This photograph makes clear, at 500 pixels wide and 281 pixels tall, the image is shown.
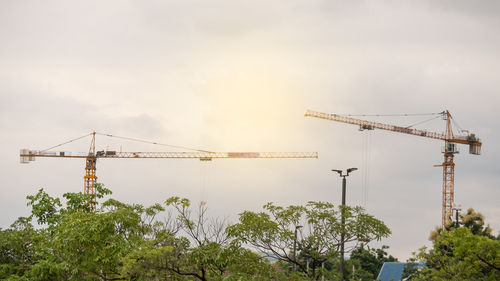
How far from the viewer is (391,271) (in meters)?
71.5

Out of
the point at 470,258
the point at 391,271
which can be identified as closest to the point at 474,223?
the point at 391,271

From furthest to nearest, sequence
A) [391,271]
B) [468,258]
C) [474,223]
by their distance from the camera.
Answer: [391,271] < [474,223] < [468,258]

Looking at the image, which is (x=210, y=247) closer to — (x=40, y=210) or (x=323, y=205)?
(x=323, y=205)

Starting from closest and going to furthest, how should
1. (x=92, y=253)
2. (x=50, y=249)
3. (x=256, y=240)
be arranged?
1. (x=256, y=240)
2. (x=92, y=253)
3. (x=50, y=249)

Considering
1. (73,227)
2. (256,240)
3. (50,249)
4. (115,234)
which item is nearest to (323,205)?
(256,240)

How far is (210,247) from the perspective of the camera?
25.9 meters

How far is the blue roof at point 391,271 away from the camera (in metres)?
69.8

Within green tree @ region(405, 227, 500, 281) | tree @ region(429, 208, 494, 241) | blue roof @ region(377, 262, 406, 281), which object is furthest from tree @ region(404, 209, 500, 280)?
blue roof @ region(377, 262, 406, 281)

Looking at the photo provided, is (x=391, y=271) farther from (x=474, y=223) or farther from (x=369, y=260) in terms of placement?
(x=474, y=223)

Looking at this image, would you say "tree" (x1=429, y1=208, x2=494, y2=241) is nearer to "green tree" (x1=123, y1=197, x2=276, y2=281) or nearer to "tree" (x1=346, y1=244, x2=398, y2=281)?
"tree" (x1=346, y1=244, x2=398, y2=281)

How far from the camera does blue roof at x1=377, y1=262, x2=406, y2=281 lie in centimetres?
6975

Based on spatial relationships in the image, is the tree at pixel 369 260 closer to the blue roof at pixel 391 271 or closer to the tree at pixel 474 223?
the blue roof at pixel 391 271

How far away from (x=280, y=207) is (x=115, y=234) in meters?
7.83

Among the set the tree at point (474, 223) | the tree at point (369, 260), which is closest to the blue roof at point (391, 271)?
the tree at point (369, 260)
